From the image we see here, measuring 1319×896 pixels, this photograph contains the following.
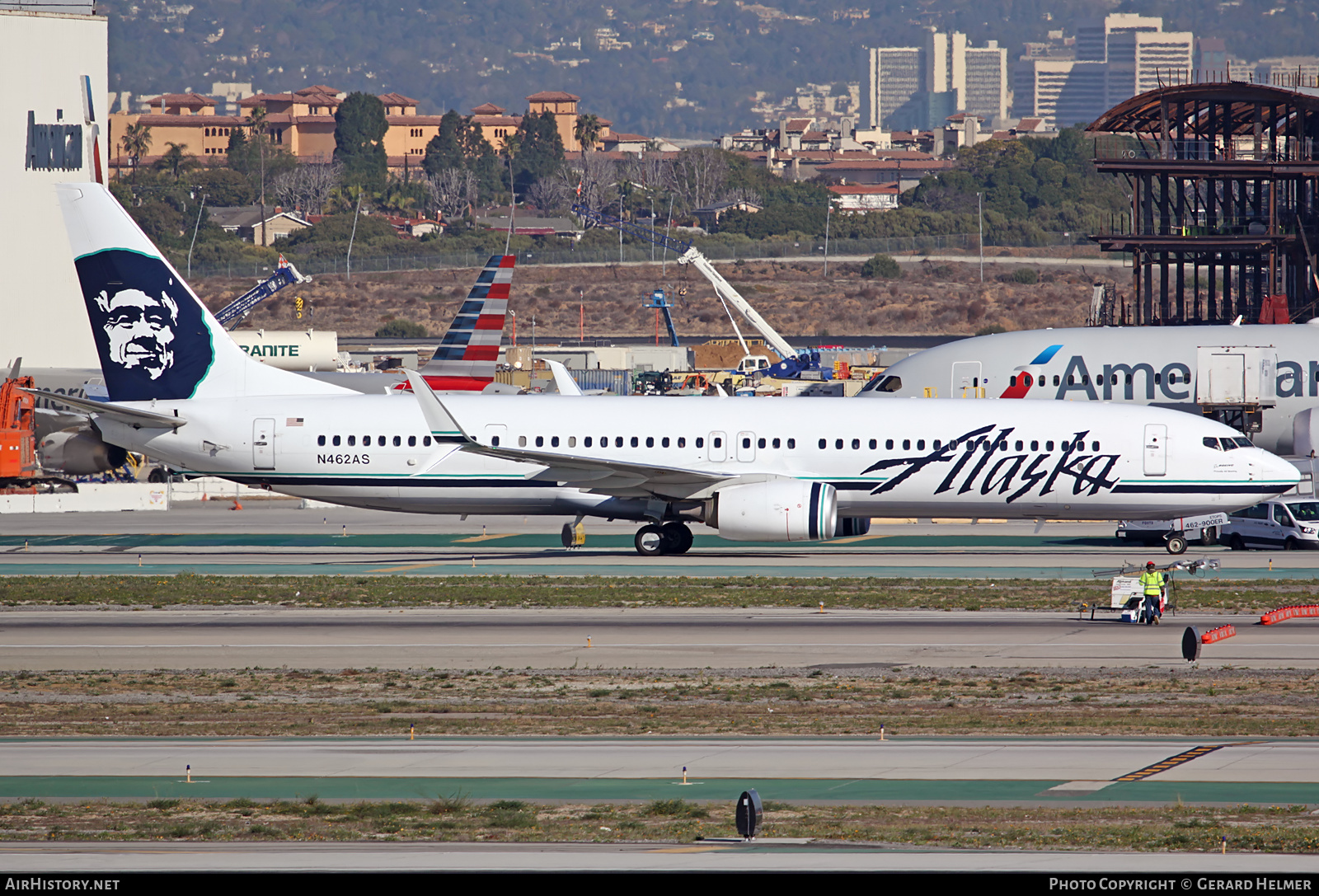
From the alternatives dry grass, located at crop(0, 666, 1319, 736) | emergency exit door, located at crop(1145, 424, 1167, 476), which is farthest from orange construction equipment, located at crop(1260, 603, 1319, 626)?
emergency exit door, located at crop(1145, 424, 1167, 476)

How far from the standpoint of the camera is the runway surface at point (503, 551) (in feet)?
116

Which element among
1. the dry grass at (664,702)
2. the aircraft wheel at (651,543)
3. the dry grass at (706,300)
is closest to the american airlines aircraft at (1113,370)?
the aircraft wheel at (651,543)

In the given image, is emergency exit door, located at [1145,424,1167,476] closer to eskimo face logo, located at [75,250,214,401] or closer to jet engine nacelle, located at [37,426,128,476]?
eskimo face logo, located at [75,250,214,401]

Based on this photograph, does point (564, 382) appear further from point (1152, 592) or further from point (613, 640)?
point (1152, 592)

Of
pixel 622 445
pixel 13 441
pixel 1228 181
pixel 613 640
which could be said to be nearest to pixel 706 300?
pixel 1228 181

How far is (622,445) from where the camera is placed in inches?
1460

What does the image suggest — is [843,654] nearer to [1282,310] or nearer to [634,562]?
[634,562]

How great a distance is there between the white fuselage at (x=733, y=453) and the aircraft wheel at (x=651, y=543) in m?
0.66

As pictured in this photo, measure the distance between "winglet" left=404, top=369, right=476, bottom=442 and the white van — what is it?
811 inches

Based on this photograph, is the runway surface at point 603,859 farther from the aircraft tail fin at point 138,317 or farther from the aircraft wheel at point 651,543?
the aircraft tail fin at point 138,317

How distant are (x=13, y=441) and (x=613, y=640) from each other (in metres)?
29.2

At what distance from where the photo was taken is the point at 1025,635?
85.9ft

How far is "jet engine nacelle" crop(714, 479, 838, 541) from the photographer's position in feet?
115

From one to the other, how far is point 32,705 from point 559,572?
15503 millimetres
